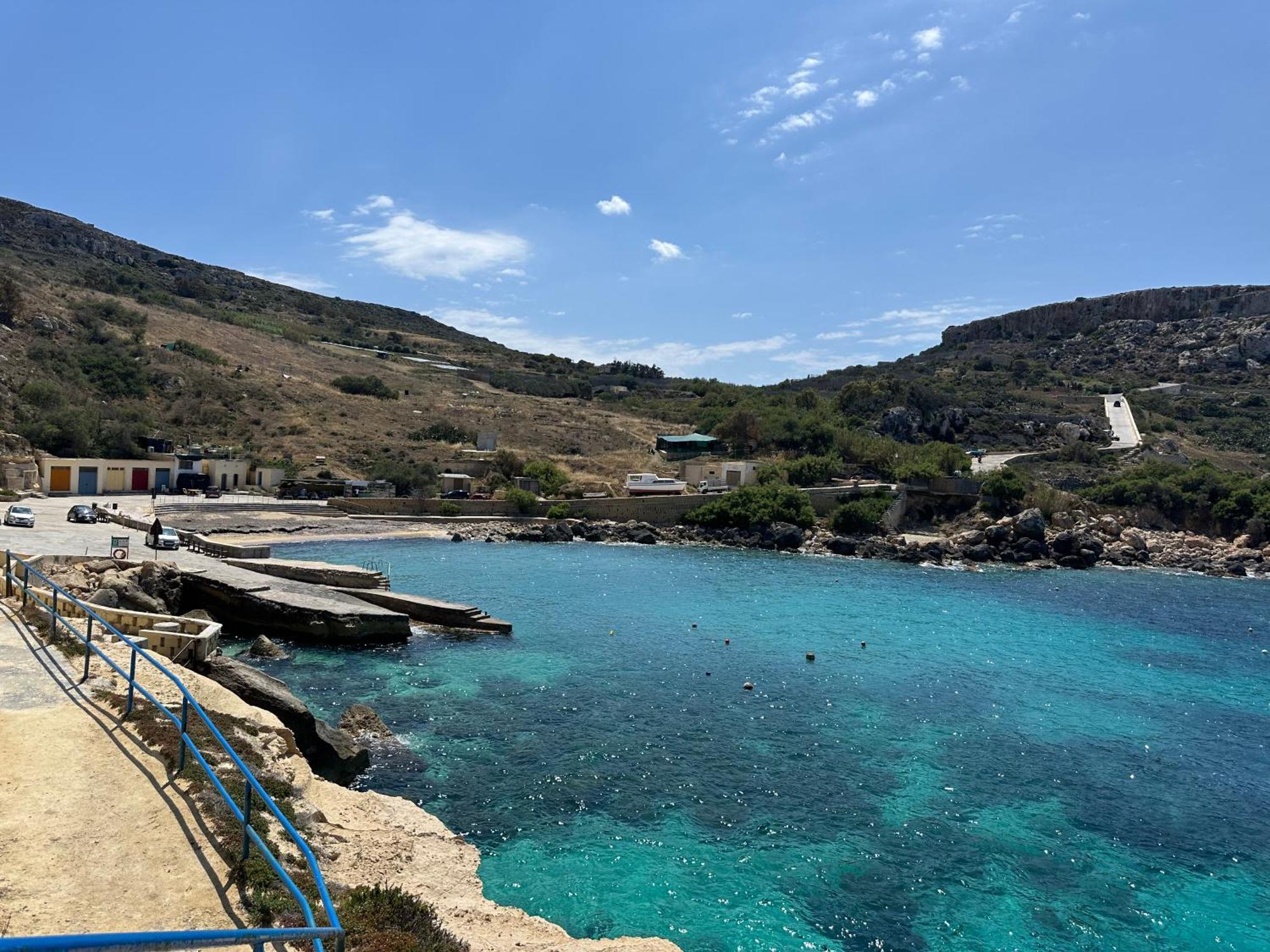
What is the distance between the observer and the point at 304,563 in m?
28.7

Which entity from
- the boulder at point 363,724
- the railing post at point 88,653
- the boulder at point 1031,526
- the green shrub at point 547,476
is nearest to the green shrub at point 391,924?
the railing post at point 88,653

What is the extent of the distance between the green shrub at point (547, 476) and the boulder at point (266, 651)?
4000 cm

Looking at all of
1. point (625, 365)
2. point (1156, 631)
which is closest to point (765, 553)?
point (1156, 631)

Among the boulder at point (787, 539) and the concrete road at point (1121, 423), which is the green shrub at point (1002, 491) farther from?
the concrete road at point (1121, 423)

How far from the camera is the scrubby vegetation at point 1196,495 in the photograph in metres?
56.2

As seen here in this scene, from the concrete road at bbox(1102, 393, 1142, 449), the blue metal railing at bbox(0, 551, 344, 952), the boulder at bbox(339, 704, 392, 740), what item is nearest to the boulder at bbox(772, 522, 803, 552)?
the boulder at bbox(339, 704, 392, 740)

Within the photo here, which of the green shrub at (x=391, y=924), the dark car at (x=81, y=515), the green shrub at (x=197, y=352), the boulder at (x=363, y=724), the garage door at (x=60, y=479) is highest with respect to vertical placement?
the green shrub at (x=197, y=352)

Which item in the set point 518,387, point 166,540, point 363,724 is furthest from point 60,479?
point 518,387

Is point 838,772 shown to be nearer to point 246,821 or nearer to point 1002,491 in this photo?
point 246,821

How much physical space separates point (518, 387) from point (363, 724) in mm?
96328

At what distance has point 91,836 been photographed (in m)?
6.96

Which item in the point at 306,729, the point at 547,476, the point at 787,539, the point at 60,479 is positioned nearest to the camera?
the point at 306,729

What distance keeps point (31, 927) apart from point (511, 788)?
8.27 metres

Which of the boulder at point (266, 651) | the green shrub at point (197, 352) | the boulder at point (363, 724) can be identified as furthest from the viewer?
the green shrub at point (197, 352)
